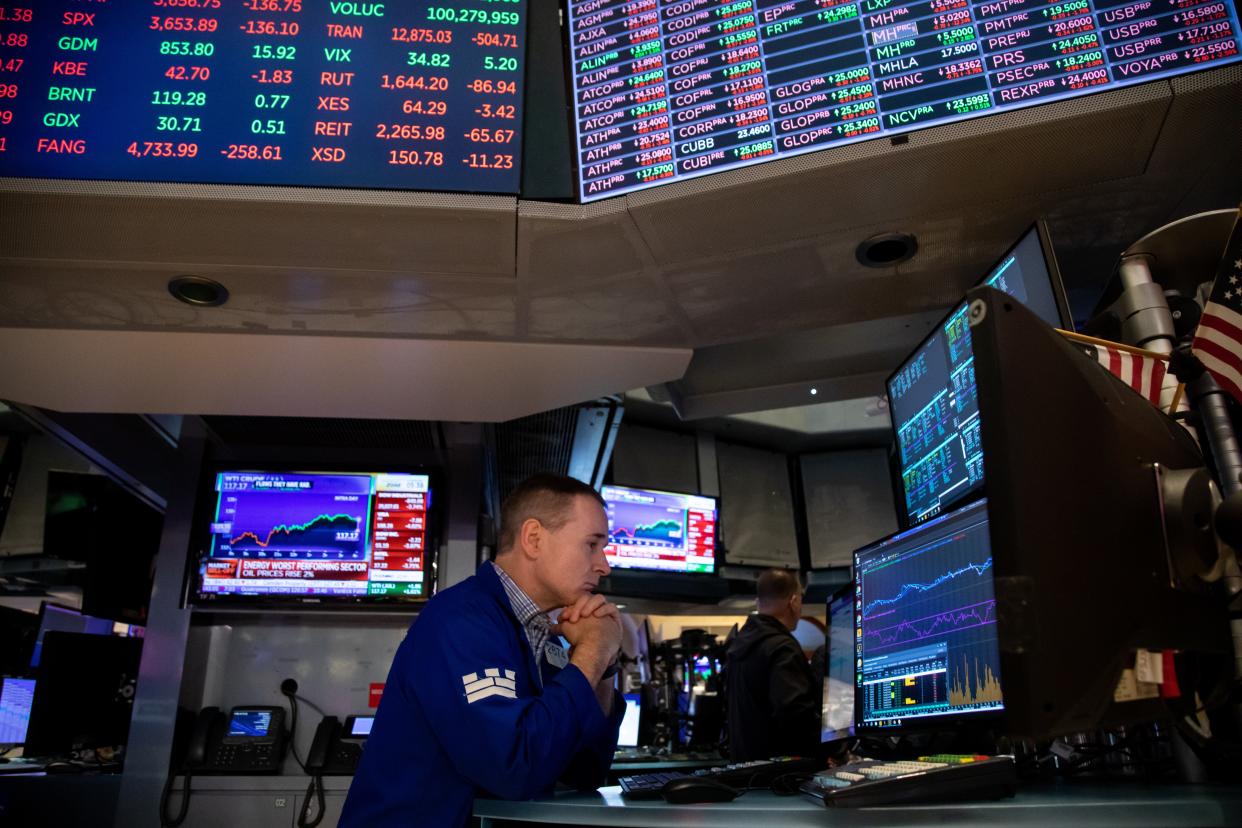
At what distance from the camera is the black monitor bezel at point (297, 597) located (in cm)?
354

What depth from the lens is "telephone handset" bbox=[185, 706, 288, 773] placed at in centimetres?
336

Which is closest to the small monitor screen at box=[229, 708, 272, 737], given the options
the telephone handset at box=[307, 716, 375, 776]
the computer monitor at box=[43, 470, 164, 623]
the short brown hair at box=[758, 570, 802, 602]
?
the telephone handset at box=[307, 716, 375, 776]

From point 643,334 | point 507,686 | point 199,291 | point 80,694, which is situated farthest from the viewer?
point 80,694

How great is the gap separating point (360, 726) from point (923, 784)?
2.90m

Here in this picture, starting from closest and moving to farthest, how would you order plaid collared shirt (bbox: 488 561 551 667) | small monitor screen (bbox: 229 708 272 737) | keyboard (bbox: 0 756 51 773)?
Result: plaid collared shirt (bbox: 488 561 551 667) < small monitor screen (bbox: 229 708 272 737) < keyboard (bbox: 0 756 51 773)

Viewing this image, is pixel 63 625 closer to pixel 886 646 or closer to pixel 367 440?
pixel 367 440

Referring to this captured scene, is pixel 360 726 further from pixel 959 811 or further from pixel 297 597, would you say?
pixel 959 811

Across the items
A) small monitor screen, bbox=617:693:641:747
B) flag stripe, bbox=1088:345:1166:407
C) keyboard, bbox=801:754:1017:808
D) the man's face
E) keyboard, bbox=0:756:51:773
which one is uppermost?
flag stripe, bbox=1088:345:1166:407

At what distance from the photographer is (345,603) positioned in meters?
3.55

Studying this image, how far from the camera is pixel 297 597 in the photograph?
3543 mm

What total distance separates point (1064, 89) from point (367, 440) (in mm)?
3104

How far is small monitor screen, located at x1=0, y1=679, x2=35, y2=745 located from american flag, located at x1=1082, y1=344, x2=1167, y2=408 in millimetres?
5251

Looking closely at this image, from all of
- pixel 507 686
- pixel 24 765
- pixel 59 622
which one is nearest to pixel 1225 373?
pixel 507 686

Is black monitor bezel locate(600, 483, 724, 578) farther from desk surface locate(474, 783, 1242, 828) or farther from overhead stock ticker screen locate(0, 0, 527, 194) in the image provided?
desk surface locate(474, 783, 1242, 828)
